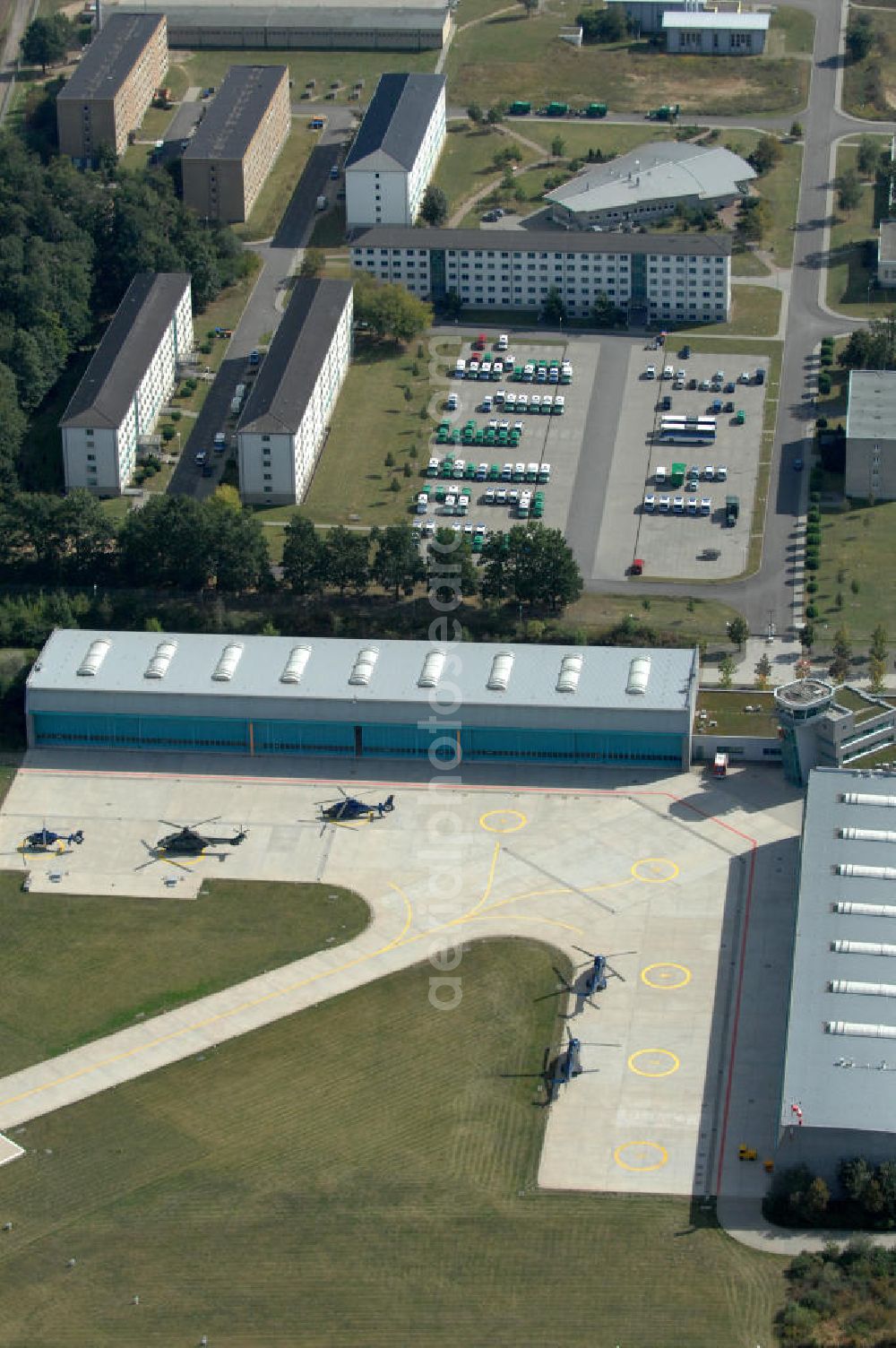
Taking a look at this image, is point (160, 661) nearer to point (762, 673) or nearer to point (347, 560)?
point (347, 560)

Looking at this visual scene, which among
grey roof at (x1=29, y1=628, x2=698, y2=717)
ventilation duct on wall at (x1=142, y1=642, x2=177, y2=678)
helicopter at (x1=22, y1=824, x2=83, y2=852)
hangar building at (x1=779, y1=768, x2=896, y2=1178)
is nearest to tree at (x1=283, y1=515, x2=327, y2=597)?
grey roof at (x1=29, y1=628, x2=698, y2=717)

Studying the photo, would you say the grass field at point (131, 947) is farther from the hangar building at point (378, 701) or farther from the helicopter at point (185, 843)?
the hangar building at point (378, 701)

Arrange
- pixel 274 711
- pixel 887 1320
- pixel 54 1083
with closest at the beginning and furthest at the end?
pixel 887 1320
pixel 54 1083
pixel 274 711

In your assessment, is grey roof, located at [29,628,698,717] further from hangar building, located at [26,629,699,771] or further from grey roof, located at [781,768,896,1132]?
grey roof, located at [781,768,896,1132]

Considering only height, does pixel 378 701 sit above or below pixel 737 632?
above

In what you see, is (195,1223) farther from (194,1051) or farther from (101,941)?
(101,941)

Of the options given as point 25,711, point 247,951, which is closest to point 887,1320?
point 247,951

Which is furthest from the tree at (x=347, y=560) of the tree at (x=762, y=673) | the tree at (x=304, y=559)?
the tree at (x=762, y=673)

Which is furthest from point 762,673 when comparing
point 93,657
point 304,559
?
point 93,657
